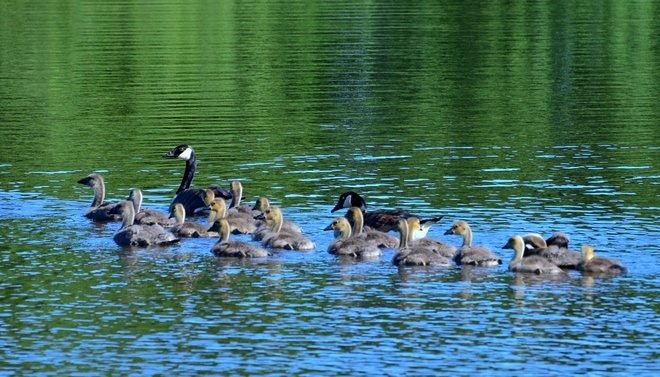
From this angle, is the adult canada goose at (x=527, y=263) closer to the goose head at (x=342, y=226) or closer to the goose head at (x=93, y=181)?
the goose head at (x=342, y=226)

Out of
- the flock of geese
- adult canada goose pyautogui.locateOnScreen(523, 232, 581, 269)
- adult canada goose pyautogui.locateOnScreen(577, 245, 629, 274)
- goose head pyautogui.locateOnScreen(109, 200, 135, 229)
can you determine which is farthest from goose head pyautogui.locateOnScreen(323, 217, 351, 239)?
adult canada goose pyautogui.locateOnScreen(577, 245, 629, 274)

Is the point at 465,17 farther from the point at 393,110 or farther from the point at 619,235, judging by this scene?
the point at 619,235

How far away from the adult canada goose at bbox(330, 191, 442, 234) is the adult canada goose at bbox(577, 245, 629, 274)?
2.99m

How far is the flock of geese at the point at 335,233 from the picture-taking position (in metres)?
19.2

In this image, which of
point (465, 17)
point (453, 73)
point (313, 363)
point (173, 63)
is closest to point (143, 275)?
point (313, 363)

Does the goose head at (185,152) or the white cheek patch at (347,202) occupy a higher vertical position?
the goose head at (185,152)

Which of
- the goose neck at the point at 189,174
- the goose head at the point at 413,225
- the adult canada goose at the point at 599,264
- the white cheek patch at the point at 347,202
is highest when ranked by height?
the goose neck at the point at 189,174

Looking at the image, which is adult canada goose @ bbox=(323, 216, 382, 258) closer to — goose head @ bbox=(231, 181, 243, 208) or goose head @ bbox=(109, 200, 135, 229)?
goose head @ bbox=(109, 200, 135, 229)

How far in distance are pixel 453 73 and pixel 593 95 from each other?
7.63 metres

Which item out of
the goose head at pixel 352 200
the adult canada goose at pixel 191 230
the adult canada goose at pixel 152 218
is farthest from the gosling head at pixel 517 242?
the adult canada goose at pixel 152 218

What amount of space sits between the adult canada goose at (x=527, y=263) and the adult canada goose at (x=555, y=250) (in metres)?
0.17

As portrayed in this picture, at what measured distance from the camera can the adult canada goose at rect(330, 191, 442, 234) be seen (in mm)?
21250

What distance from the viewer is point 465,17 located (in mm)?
70250

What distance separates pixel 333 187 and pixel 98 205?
429 centimetres
